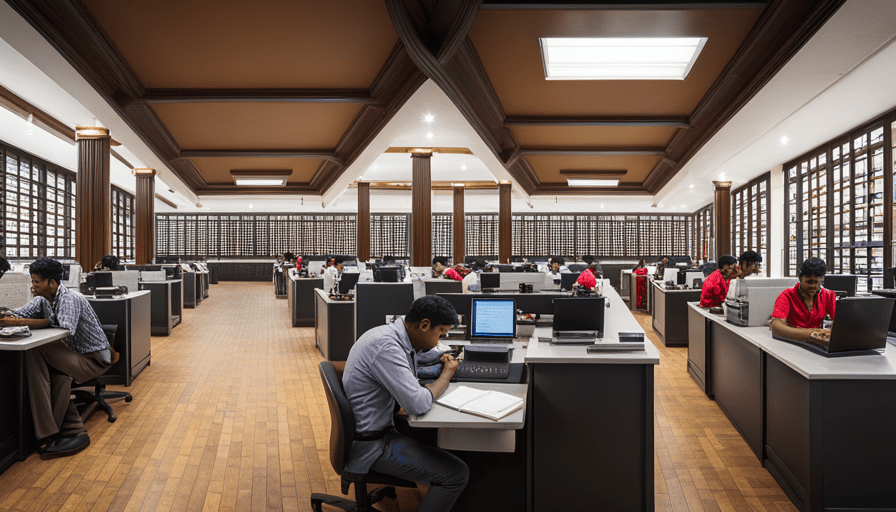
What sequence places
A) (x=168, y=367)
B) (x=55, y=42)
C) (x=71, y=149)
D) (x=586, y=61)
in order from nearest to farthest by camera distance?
(x=55, y=42), (x=586, y=61), (x=168, y=367), (x=71, y=149)

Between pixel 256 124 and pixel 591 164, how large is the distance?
23.7ft

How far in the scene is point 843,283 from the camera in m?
6.23

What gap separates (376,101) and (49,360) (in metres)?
4.65

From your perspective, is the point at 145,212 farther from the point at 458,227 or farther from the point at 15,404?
the point at 15,404

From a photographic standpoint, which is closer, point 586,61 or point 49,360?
point 49,360

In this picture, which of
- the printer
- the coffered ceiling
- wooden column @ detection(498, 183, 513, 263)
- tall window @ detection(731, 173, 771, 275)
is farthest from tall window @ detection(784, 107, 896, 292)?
wooden column @ detection(498, 183, 513, 263)

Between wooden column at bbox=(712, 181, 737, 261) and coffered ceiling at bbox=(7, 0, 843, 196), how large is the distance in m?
5.43

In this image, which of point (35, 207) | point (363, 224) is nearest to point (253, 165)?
point (363, 224)

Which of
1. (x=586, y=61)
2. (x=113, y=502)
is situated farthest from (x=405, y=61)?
(x=113, y=502)

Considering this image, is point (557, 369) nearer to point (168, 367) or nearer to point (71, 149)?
point (168, 367)

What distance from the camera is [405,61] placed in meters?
6.07

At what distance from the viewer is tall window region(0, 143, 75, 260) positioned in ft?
39.4

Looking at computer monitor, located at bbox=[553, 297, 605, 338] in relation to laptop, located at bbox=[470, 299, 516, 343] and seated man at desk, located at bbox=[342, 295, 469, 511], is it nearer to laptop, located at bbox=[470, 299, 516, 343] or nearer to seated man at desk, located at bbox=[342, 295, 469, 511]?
laptop, located at bbox=[470, 299, 516, 343]

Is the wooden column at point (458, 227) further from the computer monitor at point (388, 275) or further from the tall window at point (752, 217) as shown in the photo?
the computer monitor at point (388, 275)
